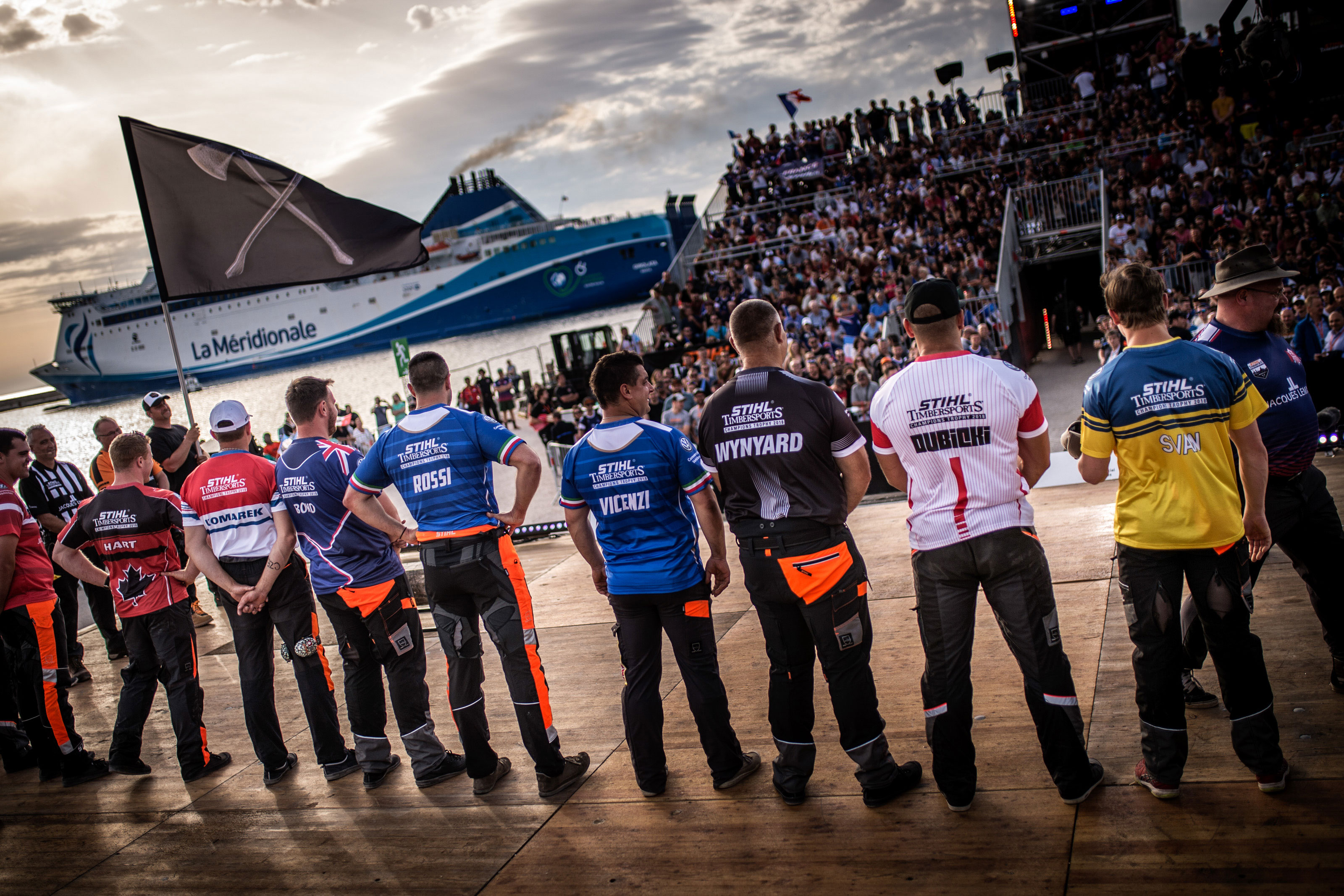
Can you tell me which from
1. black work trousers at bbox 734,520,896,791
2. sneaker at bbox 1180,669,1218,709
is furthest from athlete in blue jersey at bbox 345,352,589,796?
sneaker at bbox 1180,669,1218,709

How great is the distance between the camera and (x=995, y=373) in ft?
9.58

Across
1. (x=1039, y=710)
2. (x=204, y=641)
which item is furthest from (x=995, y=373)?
(x=204, y=641)

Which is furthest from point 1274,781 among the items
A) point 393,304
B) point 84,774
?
point 393,304

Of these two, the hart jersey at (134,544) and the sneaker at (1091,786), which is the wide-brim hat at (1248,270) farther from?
the hart jersey at (134,544)

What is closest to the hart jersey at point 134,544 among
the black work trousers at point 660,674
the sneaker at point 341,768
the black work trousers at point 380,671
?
the black work trousers at point 380,671

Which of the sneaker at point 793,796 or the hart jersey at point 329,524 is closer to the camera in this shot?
the sneaker at point 793,796

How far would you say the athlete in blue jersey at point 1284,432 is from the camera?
131 inches

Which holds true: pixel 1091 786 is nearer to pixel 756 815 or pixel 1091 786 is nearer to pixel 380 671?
pixel 756 815

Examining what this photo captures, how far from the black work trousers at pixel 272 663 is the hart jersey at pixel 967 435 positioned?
309 cm

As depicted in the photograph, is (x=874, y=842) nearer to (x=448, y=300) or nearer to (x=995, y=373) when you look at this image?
(x=995, y=373)

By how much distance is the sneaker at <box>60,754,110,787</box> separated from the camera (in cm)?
477

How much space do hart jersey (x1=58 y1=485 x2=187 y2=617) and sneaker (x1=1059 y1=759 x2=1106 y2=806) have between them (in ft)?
14.2

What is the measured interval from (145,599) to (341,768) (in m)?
1.39

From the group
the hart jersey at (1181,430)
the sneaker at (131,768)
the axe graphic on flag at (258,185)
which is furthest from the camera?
the axe graphic on flag at (258,185)
